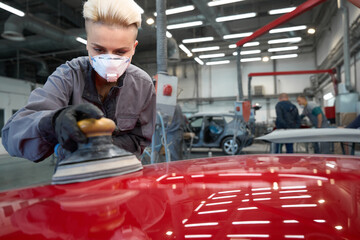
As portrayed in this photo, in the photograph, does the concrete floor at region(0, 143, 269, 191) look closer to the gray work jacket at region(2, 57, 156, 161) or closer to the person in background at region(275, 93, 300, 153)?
the gray work jacket at region(2, 57, 156, 161)

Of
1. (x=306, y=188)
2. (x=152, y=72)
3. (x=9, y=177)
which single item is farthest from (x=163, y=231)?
(x=9, y=177)

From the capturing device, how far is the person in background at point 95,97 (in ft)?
1.88

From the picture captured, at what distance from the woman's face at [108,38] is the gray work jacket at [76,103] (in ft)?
0.47

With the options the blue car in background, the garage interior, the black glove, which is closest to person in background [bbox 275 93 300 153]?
A: the garage interior

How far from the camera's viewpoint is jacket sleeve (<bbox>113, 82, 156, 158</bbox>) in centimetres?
104

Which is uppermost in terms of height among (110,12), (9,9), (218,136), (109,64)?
(9,9)

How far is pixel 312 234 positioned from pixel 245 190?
0.53 feet

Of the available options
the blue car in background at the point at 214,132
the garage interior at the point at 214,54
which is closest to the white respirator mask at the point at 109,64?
the garage interior at the point at 214,54

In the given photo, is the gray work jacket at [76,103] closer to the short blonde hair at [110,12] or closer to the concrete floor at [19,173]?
the short blonde hair at [110,12]

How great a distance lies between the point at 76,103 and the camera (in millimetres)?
925

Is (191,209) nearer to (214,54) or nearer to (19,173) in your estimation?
(19,173)

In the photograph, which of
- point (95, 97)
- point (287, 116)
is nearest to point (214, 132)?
point (287, 116)

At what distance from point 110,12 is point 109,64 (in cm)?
16

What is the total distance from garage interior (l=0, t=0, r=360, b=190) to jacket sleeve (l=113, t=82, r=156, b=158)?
1.57m
